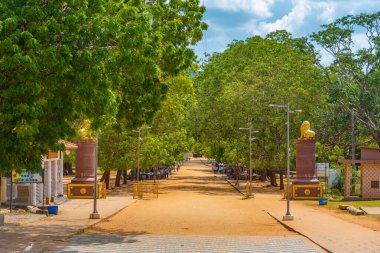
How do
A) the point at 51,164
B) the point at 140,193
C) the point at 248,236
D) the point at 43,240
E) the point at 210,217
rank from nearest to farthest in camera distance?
the point at 43,240 < the point at 248,236 < the point at 210,217 < the point at 51,164 < the point at 140,193

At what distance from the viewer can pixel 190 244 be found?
1780 centimetres

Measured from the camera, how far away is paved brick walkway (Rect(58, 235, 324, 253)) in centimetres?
1659

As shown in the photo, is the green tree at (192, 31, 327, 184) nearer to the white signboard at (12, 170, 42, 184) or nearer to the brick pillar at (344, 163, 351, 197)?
the brick pillar at (344, 163, 351, 197)

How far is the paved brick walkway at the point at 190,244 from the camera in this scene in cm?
1659

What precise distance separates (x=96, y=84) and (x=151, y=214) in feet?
49.9

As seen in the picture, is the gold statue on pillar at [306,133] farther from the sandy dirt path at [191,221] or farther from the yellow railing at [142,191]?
the yellow railing at [142,191]

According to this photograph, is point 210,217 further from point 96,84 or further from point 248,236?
point 96,84

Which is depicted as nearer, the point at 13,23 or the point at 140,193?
the point at 13,23

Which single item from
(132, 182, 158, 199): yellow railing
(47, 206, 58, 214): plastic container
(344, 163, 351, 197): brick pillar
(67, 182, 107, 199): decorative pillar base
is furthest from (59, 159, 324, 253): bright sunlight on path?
(132, 182, 158, 199): yellow railing

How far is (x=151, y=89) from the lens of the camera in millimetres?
21766

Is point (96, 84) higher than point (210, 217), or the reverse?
point (96, 84)

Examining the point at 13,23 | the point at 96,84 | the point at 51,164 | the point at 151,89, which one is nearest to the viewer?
the point at 13,23

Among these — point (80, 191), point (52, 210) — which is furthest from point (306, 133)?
point (52, 210)

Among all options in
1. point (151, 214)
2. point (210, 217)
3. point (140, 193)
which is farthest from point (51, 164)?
point (210, 217)
